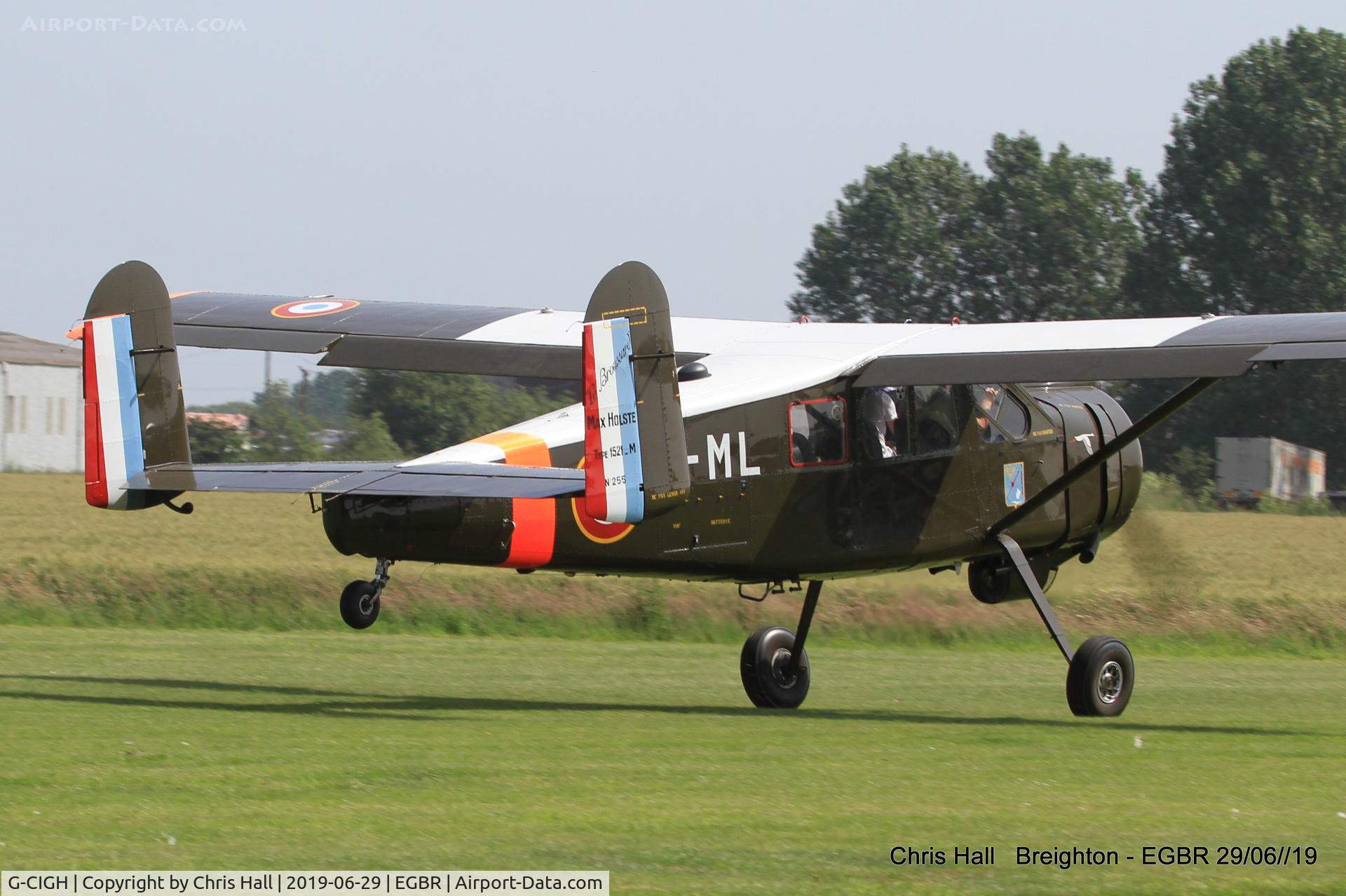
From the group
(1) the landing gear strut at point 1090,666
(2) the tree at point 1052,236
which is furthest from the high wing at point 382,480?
(2) the tree at point 1052,236

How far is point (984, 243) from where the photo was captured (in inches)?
3204

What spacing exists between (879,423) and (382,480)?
4.68m

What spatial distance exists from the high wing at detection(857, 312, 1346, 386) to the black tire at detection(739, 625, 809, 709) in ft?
9.54

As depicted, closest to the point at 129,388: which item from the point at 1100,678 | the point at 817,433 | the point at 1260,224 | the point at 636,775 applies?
the point at 636,775

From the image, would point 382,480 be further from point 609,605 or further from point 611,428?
point 609,605

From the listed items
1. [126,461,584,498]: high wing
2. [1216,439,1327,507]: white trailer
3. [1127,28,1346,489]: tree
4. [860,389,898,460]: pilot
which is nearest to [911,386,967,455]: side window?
[860,389,898,460]: pilot

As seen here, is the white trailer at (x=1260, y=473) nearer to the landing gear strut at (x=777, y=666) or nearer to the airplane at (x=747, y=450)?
the airplane at (x=747, y=450)

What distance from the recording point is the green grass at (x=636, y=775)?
787 centimetres

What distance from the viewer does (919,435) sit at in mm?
14562

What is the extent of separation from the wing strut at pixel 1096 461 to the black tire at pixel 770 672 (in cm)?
216

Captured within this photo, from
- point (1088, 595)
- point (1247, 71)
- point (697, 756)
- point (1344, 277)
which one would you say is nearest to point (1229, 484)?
point (1344, 277)

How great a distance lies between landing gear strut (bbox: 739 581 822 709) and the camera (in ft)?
51.0

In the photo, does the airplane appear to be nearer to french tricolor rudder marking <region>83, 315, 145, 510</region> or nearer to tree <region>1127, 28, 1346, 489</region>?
french tricolor rudder marking <region>83, 315, 145, 510</region>

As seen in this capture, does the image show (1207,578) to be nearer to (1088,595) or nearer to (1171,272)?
(1088,595)
